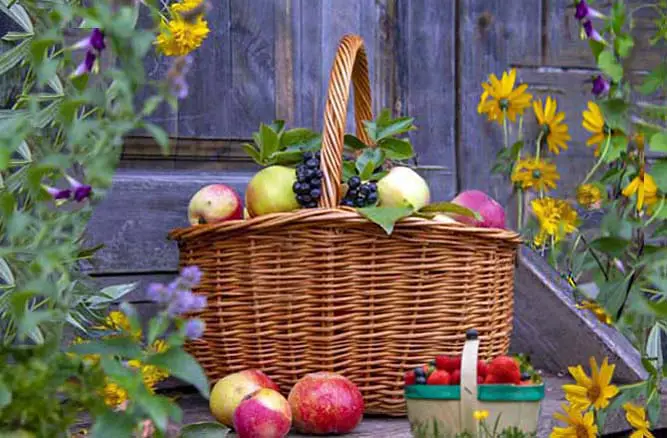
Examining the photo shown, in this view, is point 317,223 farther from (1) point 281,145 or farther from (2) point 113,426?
(2) point 113,426

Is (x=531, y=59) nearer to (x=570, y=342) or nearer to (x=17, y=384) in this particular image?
(x=570, y=342)

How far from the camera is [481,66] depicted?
2.59 metres

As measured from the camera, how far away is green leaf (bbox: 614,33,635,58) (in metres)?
1.10

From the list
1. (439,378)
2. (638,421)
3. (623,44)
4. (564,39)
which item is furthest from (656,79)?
(564,39)

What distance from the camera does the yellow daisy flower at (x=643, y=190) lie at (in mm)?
1119

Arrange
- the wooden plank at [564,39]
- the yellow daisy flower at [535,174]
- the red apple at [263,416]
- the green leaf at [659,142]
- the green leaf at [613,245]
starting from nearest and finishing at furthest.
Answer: the green leaf at [659,142] → the green leaf at [613,245] → the red apple at [263,416] → the yellow daisy flower at [535,174] → the wooden plank at [564,39]

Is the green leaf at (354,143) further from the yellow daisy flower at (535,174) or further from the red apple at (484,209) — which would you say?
the yellow daisy flower at (535,174)

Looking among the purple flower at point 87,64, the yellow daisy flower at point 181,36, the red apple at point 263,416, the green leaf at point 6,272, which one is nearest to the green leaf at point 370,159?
the yellow daisy flower at point 181,36

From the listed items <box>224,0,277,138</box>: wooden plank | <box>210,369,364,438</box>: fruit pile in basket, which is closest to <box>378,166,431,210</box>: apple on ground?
<box>210,369,364,438</box>: fruit pile in basket

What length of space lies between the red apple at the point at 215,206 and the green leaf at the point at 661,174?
0.91 meters

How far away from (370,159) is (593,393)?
1.88ft

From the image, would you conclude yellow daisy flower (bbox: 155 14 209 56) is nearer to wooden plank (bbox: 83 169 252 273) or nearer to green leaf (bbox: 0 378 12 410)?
wooden plank (bbox: 83 169 252 273)

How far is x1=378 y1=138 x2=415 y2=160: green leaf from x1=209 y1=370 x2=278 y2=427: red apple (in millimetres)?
470

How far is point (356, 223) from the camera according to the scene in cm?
163
